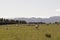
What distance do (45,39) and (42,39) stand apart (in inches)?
13.4

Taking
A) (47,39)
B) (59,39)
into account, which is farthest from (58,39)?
(47,39)

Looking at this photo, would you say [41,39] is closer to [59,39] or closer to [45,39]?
[45,39]

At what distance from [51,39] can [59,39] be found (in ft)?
3.08

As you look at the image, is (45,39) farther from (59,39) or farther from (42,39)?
(59,39)

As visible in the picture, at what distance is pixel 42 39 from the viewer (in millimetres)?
20047

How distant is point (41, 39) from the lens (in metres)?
19.9

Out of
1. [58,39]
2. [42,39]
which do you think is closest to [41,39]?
[42,39]

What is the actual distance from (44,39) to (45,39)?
4.2 inches

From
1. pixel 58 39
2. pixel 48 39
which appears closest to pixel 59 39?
pixel 58 39

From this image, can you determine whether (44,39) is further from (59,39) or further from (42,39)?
(59,39)

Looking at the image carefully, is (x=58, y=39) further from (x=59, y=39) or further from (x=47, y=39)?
(x=47, y=39)

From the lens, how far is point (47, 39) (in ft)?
66.4

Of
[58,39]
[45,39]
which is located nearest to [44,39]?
[45,39]

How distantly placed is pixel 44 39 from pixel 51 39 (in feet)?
2.39
